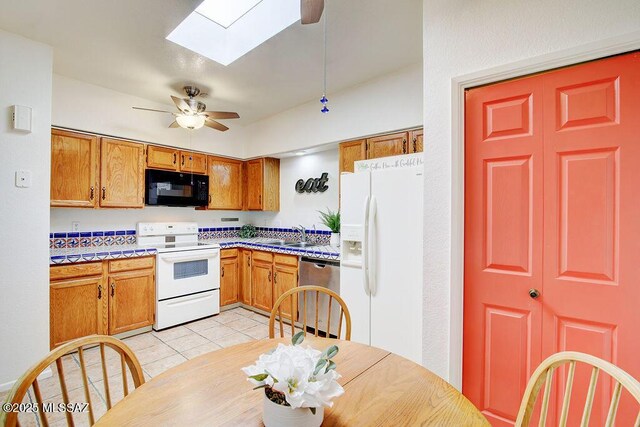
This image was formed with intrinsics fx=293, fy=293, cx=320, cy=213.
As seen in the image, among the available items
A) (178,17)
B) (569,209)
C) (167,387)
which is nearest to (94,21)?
(178,17)

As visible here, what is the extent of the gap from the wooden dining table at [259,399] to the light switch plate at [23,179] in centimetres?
222

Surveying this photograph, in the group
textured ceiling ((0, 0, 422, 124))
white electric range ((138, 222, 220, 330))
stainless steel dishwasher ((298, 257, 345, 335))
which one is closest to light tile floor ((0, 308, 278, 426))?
white electric range ((138, 222, 220, 330))

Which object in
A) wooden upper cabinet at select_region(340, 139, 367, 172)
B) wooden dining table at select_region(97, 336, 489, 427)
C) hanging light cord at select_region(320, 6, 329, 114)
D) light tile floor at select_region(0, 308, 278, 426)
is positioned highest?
hanging light cord at select_region(320, 6, 329, 114)

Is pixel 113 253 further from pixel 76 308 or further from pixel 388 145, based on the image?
pixel 388 145

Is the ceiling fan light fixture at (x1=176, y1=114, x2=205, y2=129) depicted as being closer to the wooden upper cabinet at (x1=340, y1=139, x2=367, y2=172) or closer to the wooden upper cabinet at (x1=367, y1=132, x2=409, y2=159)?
the wooden upper cabinet at (x1=340, y1=139, x2=367, y2=172)

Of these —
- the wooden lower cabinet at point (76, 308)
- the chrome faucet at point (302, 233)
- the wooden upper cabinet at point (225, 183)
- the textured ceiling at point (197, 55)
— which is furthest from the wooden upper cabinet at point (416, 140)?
the wooden lower cabinet at point (76, 308)

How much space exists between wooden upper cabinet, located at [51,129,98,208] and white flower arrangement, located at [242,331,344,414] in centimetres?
317

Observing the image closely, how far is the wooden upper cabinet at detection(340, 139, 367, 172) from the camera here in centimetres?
313

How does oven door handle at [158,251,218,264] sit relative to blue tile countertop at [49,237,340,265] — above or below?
below

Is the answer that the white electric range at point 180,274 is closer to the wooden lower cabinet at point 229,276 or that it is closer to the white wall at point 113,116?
the wooden lower cabinet at point 229,276

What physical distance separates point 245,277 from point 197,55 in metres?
2.63

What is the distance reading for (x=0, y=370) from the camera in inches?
83.6

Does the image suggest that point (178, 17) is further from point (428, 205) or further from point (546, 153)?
point (546, 153)

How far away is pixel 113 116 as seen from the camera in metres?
3.25
